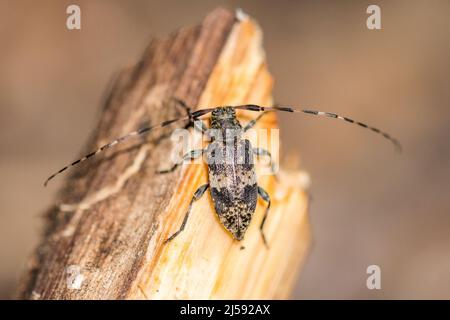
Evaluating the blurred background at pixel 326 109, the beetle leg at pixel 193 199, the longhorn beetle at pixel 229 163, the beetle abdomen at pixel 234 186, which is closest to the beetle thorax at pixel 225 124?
the longhorn beetle at pixel 229 163

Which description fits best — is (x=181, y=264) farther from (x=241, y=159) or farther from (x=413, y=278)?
(x=413, y=278)

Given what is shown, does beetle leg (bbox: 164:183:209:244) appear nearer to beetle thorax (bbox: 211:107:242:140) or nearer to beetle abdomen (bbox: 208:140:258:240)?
beetle abdomen (bbox: 208:140:258:240)

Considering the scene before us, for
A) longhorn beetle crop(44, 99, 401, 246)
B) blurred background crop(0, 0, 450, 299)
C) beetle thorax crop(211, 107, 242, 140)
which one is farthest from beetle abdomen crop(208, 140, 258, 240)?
blurred background crop(0, 0, 450, 299)

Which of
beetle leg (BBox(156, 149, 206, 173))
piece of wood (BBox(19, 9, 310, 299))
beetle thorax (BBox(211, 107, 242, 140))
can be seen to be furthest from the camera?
beetle thorax (BBox(211, 107, 242, 140))

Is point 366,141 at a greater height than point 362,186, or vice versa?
point 366,141

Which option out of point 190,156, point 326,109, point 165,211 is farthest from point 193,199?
point 326,109

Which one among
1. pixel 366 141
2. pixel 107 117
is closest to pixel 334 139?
pixel 366 141
